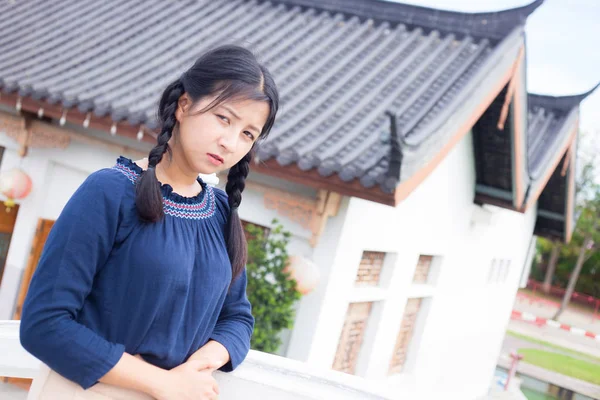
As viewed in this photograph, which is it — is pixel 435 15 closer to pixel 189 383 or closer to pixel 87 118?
pixel 87 118

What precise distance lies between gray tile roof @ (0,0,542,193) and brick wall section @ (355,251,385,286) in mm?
1416

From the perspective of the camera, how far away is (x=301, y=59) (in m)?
6.11

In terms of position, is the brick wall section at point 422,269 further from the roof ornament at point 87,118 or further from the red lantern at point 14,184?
the red lantern at point 14,184

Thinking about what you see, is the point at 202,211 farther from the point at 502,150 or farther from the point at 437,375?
the point at 437,375

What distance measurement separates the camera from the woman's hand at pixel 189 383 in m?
1.28

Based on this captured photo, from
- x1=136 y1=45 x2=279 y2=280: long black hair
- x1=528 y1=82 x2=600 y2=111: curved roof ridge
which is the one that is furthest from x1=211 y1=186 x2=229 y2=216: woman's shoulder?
x1=528 y1=82 x2=600 y2=111: curved roof ridge

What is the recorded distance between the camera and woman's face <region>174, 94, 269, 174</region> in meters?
1.33

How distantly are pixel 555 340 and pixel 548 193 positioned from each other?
1160cm

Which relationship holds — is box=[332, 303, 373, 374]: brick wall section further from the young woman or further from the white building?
the young woman

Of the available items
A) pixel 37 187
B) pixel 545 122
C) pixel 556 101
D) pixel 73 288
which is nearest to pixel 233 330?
pixel 73 288

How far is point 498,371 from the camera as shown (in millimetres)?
15055

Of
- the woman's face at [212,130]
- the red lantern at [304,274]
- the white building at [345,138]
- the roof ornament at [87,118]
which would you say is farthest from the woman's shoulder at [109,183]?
the roof ornament at [87,118]

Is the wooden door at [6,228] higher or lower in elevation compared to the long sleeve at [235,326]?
lower

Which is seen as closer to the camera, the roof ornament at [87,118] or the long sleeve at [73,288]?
the long sleeve at [73,288]
